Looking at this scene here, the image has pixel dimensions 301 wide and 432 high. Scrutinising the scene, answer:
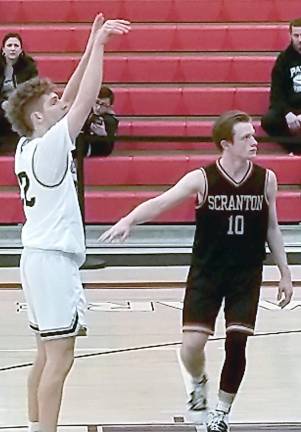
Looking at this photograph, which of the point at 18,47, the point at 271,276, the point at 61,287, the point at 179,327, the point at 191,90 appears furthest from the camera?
the point at 191,90

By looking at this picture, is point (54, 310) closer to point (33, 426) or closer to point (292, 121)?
point (33, 426)

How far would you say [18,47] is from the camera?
1077 centimetres

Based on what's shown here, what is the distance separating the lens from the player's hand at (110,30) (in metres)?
4.10

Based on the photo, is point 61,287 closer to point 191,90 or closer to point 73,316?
point 73,316

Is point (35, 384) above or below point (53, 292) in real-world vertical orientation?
below

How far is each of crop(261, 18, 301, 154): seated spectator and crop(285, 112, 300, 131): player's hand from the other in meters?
0.08

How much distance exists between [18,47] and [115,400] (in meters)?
5.97

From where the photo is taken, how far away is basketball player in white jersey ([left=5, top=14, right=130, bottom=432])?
4.21 metres

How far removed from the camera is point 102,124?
10.6 metres

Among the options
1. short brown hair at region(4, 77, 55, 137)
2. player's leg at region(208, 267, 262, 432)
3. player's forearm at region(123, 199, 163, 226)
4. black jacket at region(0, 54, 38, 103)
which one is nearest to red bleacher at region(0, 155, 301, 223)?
black jacket at region(0, 54, 38, 103)

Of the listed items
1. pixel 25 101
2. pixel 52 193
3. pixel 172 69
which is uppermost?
pixel 25 101

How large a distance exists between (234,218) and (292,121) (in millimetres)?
6034

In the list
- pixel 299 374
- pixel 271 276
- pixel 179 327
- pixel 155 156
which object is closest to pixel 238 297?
pixel 299 374

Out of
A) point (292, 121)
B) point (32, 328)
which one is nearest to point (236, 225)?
point (32, 328)
